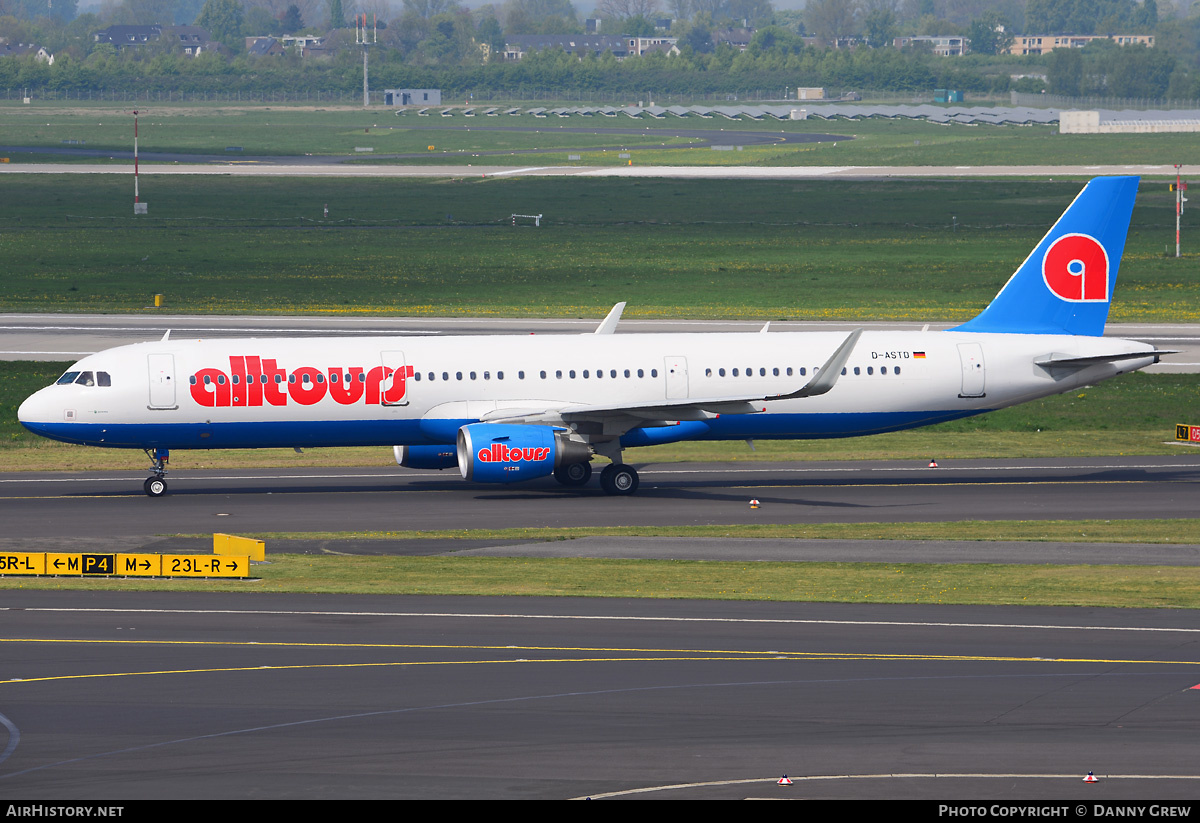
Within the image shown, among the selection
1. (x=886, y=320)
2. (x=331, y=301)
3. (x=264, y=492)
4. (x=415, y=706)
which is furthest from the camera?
(x=331, y=301)

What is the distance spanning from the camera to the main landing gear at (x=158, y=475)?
45906 mm

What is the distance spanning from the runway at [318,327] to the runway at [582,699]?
44.1 meters

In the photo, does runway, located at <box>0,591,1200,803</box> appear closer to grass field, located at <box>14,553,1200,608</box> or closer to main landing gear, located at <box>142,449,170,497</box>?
grass field, located at <box>14,553,1200,608</box>

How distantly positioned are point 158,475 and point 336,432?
561 centimetres

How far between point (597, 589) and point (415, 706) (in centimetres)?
939

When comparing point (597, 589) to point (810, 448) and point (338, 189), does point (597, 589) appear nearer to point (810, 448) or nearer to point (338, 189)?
point (810, 448)

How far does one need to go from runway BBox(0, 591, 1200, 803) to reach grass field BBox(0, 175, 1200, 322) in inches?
2131

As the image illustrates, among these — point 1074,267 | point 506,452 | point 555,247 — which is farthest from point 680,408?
point 555,247

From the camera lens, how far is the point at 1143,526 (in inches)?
1599

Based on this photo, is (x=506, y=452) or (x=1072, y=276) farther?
(x=1072, y=276)

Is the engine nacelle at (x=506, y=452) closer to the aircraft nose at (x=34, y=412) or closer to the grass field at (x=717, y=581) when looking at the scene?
the grass field at (x=717, y=581)

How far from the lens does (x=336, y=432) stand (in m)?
45.6

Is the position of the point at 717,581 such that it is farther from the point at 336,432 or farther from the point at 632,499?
the point at 336,432
